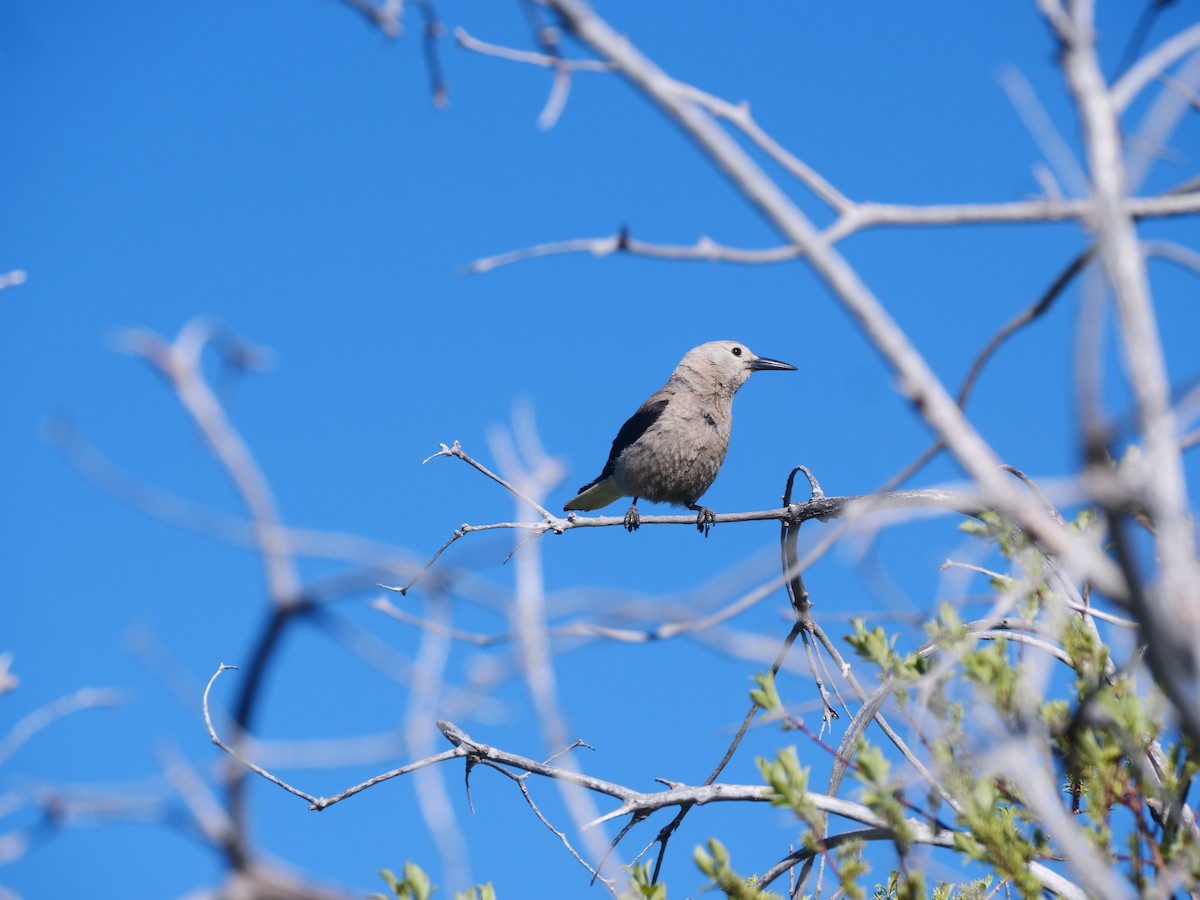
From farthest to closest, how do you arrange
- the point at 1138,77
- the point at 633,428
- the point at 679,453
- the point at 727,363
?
the point at 727,363 → the point at 633,428 → the point at 679,453 → the point at 1138,77

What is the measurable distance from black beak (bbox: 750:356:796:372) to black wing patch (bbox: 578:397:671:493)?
3.18 ft

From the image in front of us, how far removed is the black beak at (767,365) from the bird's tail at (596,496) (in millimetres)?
1515

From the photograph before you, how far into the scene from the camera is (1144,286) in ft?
4.68

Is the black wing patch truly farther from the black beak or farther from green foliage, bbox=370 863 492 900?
green foliage, bbox=370 863 492 900

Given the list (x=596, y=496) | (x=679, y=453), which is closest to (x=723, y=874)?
(x=679, y=453)

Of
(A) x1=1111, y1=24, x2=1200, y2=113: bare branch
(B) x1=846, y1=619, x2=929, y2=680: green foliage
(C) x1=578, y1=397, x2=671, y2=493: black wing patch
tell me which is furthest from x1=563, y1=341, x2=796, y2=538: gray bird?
(A) x1=1111, y1=24, x2=1200, y2=113: bare branch

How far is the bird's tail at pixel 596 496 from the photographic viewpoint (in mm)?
8605

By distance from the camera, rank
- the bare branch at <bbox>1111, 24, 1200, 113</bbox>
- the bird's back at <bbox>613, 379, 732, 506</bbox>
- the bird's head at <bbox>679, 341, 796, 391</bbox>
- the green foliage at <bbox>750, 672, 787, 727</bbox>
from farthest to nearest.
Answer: the bird's head at <bbox>679, 341, 796, 391</bbox>
the bird's back at <bbox>613, 379, 732, 506</bbox>
the green foliage at <bbox>750, 672, 787, 727</bbox>
the bare branch at <bbox>1111, 24, 1200, 113</bbox>

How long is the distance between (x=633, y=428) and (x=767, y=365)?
1368mm

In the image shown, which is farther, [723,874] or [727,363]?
[727,363]

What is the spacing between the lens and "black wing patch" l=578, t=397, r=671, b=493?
320 inches

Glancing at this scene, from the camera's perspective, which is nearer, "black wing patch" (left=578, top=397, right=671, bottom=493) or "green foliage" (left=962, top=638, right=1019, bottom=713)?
"green foliage" (left=962, top=638, right=1019, bottom=713)

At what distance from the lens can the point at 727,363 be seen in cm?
873

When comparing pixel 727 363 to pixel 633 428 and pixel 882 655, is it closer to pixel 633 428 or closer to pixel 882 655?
pixel 633 428
